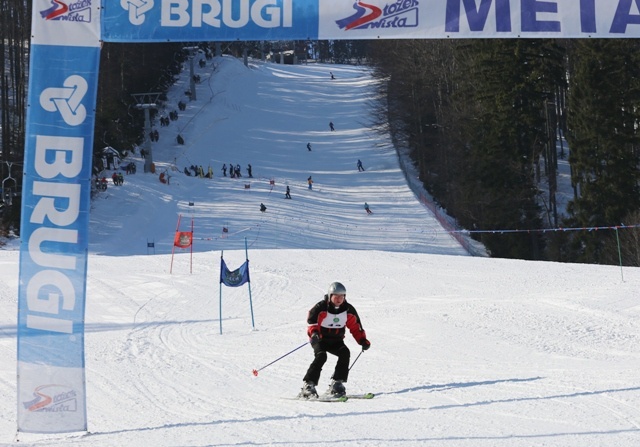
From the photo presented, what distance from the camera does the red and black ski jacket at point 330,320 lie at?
11.2 meters

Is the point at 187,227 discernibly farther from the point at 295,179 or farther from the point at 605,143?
the point at 605,143

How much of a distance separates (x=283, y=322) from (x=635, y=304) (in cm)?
665

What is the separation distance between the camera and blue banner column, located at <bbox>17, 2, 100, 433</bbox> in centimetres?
939

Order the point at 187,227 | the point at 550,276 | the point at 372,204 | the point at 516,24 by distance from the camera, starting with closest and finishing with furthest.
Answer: the point at 516,24 < the point at 550,276 < the point at 187,227 < the point at 372,204

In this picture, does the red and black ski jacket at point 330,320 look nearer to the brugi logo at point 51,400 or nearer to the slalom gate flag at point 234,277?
the brugi logo at point 51,400

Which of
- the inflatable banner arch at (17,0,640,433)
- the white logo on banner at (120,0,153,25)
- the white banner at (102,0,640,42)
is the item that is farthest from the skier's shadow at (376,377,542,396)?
the white logo on banner at (120,0,153,25)

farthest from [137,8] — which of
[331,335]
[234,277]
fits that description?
[234,277]

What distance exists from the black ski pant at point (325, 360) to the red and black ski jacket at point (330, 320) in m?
0.07

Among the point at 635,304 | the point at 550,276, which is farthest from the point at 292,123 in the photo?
the point at 635,304

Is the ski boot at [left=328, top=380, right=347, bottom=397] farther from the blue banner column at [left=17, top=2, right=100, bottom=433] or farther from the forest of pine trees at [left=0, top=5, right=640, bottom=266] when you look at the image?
the forest of pine trees at [left=0, top=5, right=640, bottom=266]

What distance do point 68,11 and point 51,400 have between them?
3.57 metres

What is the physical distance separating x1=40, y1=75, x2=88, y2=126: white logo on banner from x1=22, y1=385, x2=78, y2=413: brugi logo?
2.42 meters

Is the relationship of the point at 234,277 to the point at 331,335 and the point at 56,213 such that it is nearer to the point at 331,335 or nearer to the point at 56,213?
the point at 331,335

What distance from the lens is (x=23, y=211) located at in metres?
9.44
